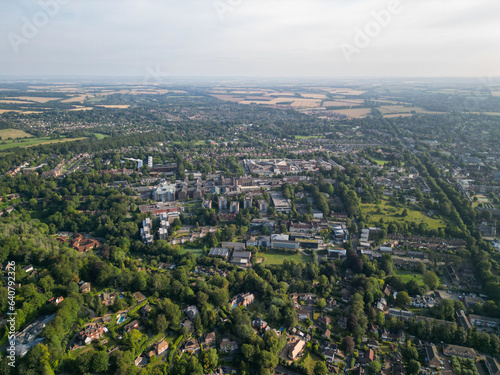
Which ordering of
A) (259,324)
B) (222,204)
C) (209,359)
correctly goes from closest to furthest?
(209,359) → (259,324) → (222,204)

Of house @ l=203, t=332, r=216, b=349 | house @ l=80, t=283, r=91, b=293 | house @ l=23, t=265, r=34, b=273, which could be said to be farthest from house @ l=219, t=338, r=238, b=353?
house @ l=23, t=265, r=34, b=273

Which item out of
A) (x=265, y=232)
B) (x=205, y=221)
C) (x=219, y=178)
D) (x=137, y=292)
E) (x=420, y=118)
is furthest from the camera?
(x=420, y=118)

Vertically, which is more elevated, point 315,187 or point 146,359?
point 315,187

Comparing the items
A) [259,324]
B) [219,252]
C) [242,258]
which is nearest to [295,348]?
[259,324]

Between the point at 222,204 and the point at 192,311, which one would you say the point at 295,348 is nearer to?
the point at 192,311

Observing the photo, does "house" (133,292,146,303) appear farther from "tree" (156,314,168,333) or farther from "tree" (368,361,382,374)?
"tree" (368,361,382,374)

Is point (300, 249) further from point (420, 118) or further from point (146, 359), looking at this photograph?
point (420, 118)

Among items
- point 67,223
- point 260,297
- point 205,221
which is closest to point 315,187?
point 205,221

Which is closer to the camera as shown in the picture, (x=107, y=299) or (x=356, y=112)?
(x=107, y=299)
